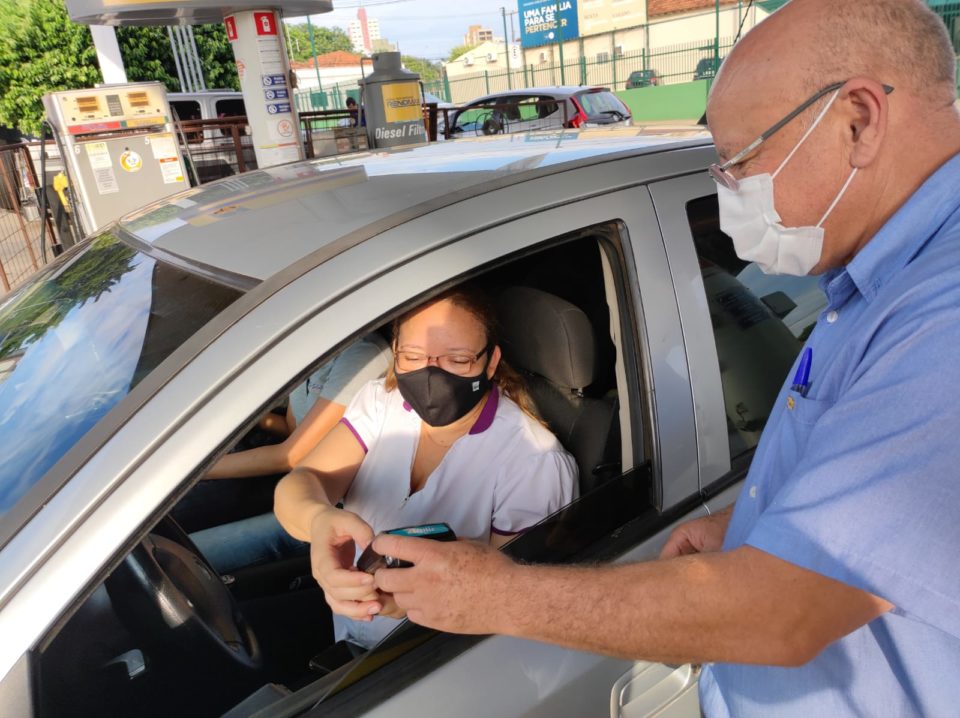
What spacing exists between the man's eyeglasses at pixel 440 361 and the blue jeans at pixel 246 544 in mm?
738

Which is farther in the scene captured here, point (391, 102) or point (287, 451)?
point (391, 102)

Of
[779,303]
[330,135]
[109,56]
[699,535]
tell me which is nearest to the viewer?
[699,535]

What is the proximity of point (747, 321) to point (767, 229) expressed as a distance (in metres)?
0.61

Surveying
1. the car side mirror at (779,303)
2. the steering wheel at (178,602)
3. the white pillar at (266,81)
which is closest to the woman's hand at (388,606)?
the steering wheel at (178,602)

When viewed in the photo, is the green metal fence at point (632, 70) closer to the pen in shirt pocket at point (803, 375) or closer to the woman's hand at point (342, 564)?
the pen in shirt pocket at point (803, 375)

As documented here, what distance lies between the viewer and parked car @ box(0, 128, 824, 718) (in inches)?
39.6

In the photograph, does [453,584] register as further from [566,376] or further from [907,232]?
[566,376]

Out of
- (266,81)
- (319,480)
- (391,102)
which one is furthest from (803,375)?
(391,102)

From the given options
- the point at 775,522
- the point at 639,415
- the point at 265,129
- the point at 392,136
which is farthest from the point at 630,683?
the point at 392,136

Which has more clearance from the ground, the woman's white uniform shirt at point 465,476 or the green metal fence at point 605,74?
the woman's white uniform shirt at point 465,476

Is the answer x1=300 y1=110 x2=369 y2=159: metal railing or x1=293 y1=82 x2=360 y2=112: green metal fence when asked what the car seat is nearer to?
x1=300 y1=110 x2=369 y2=159: metal railing

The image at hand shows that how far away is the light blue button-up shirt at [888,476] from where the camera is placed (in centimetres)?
75

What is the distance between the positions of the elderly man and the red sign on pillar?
18.2 ft

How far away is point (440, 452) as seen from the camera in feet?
5.94
